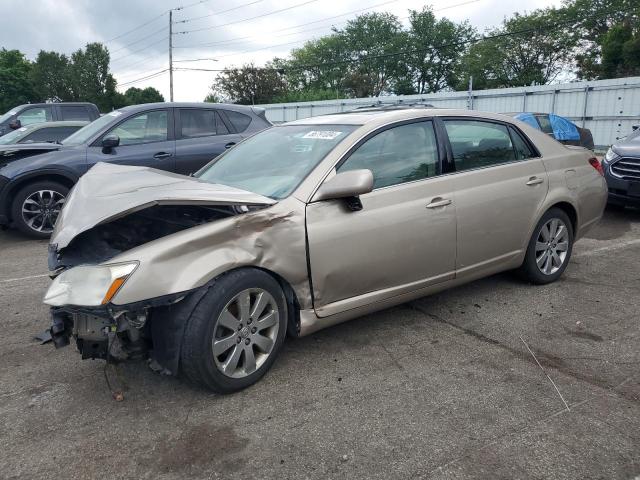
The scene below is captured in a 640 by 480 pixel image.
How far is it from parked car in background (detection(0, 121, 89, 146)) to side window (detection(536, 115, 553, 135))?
962 centimetres

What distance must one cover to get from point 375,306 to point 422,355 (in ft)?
1.47

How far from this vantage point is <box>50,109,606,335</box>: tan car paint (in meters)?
2.93

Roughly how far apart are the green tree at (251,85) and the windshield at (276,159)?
58614 mm

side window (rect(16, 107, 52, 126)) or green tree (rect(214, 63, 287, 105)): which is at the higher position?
green tree (rect(214, 63, 287, 105))

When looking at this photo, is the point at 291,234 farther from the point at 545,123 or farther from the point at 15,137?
the point at 545,123

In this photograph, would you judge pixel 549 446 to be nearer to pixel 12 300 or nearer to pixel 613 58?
pixel 12 300

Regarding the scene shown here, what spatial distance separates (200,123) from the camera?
823cm

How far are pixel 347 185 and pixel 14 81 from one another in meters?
83.7

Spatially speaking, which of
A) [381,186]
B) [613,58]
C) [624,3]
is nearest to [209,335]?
[381,186]

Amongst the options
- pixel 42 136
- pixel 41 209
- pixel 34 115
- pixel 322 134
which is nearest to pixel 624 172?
pixel 322 134

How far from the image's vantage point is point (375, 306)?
3721 mm

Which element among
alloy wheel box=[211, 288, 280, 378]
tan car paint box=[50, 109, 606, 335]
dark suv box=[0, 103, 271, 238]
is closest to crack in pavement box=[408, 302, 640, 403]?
tan car paint box=[50, 109, 606, 335]

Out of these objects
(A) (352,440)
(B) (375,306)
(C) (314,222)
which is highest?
(C) (314,222)

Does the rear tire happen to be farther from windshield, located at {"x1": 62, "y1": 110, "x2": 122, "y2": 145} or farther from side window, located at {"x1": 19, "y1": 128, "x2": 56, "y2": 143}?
side window, located at {"x1": 19, "y1": 128, "x2": 56, "y2": 143}
